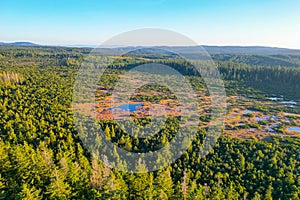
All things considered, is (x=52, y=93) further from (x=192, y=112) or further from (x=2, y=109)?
(x=192, y=112)

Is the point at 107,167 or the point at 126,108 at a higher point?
the point at 107,167

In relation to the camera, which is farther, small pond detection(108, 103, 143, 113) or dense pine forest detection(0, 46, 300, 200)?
small pond detection(108, 103, 143, 113)

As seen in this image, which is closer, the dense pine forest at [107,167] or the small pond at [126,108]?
the dense pine forest at [107,167]

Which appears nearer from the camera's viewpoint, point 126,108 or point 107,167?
point 107,167

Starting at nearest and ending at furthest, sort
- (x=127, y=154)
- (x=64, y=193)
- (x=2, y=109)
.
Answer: (x=64, y=193), (x=127, y=154), (x=2, y=109)

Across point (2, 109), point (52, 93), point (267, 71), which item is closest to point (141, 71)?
point (267, 71)

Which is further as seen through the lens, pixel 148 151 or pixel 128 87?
pixel 128 87

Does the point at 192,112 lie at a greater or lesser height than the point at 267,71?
lesser

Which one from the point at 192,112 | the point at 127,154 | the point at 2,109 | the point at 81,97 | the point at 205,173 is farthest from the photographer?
the point at 81,97

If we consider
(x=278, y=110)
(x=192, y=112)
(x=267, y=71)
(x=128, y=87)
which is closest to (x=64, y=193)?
(x=192, y=112)
